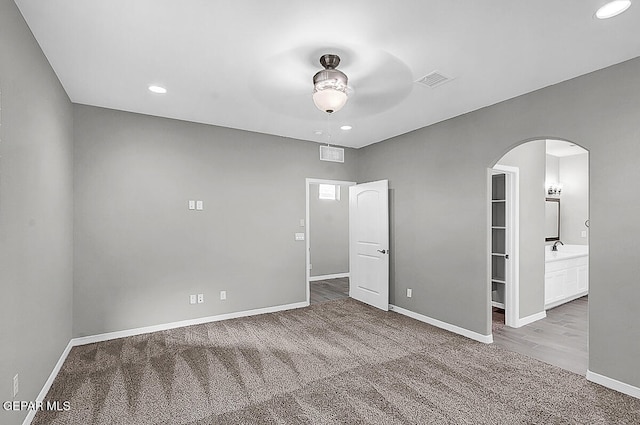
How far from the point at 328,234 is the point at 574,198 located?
17.5 ft

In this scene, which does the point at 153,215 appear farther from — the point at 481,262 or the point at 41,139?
→ the point at 481,262

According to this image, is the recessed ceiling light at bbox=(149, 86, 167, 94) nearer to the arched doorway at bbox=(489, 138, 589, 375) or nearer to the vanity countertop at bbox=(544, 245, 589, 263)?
the arched doorway at bbox=(489, 138, 589, 375)

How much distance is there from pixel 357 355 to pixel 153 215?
3031mm

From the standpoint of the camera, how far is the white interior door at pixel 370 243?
4.97 metres

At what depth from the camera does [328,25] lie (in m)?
2.15

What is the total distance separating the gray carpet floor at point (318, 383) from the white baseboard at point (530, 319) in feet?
3.23

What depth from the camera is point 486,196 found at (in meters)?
3.71

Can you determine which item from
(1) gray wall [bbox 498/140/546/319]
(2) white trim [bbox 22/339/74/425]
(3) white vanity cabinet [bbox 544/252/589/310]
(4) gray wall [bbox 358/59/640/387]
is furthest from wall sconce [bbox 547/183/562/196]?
(2) white trim [bbox 22/339/74/425]

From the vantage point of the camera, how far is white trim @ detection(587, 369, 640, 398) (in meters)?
2.54

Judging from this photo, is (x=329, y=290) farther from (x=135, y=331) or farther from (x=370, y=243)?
(x=135, y=331)

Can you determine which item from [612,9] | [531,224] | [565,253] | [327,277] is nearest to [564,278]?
[565,253]

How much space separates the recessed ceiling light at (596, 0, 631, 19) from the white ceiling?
0.16 feet

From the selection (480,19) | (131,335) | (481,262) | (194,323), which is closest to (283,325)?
(194,323)

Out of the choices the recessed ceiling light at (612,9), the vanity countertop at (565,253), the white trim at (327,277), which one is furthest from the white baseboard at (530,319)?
the white trim at (327,277)
